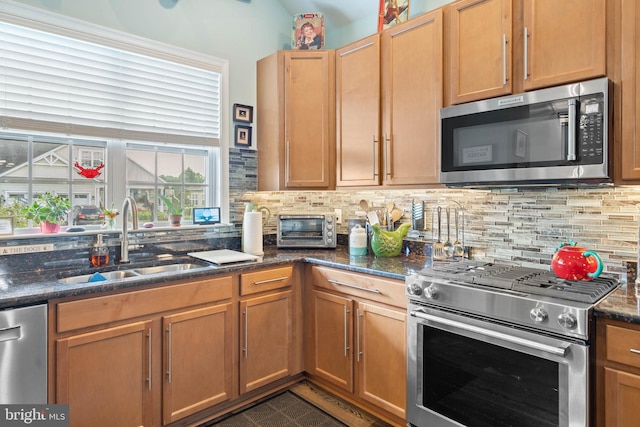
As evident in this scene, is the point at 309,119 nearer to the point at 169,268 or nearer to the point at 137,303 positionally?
the point at 169,268

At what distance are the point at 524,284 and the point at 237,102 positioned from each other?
7.60ft

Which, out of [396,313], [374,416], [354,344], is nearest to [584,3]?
[396,313]

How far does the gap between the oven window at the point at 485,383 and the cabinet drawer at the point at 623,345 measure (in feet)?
0.66

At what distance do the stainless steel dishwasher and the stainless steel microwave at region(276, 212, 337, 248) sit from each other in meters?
1.58

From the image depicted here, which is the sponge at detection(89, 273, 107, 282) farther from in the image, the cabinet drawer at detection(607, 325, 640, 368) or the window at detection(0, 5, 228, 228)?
the cabinet drawer at detection(607, 325, 640, 368)

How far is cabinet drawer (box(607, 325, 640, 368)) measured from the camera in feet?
4.42

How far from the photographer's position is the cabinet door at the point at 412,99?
2229mm

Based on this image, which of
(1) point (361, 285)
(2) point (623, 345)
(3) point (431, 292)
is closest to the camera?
(2) point (623, 345)

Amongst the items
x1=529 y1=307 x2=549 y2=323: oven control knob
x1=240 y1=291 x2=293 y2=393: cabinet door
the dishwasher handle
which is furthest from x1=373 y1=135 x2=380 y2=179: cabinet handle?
the dishwasher handle

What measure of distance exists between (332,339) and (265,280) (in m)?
0.56

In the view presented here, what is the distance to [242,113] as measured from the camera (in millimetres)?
2980

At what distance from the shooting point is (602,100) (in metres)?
1.61

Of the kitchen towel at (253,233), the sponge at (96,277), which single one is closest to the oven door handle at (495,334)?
the kitchen towel at (253,233)

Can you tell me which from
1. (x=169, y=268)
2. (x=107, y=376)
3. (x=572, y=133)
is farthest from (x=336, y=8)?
(x=107, y=376)
